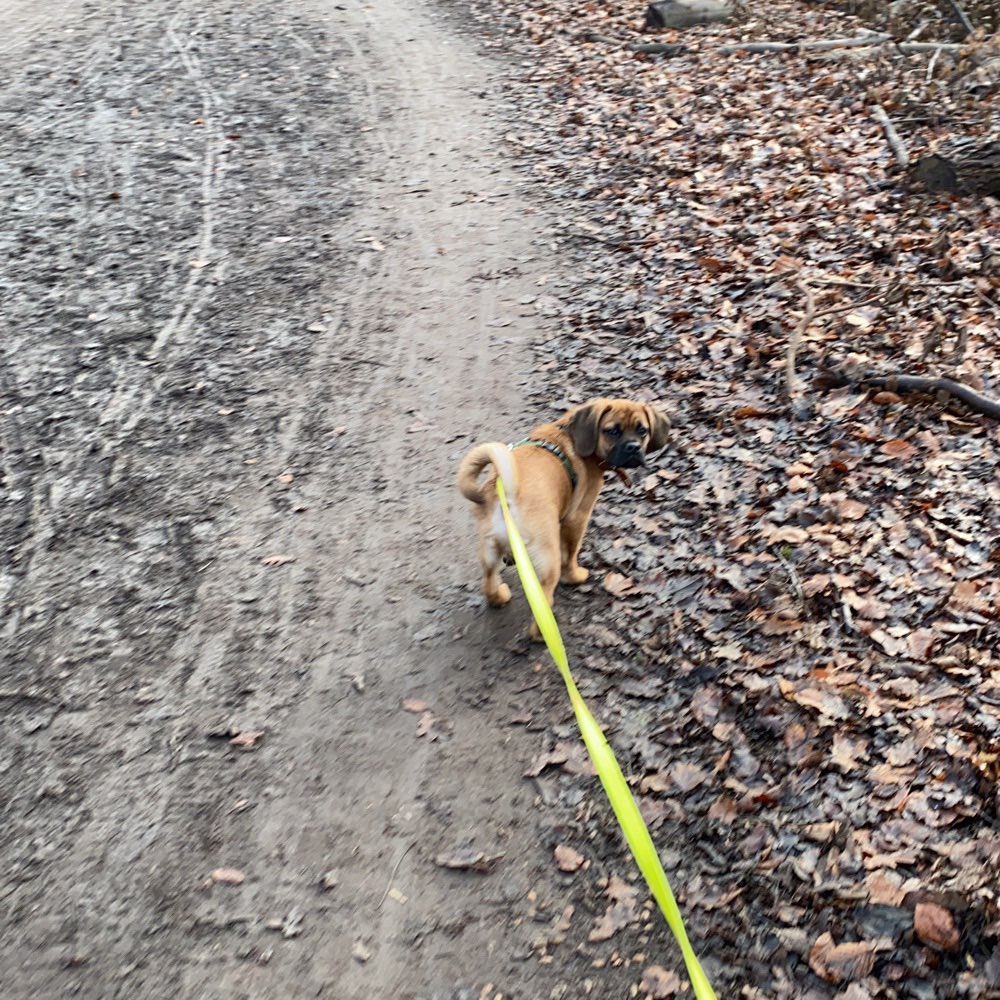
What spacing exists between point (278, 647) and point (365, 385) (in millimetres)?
3227

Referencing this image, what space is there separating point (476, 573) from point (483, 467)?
120 centimetres

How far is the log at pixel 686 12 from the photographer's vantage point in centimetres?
1584

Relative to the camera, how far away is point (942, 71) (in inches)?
505

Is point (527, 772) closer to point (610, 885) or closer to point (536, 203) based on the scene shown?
point (610, 885)

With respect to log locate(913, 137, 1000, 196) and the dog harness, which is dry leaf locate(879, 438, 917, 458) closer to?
the dog harness

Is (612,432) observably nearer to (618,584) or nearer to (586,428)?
(586,428)

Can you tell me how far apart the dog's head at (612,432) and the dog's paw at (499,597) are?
97 centimetres

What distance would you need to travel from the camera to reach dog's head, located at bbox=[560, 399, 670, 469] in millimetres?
5340

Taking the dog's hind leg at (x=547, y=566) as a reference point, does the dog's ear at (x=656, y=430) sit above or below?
above

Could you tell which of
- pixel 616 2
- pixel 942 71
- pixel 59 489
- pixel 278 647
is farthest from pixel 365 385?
pixel 616 2

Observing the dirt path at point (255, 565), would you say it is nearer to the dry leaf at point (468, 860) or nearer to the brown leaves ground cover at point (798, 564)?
the dry leaf at point (468, 860)

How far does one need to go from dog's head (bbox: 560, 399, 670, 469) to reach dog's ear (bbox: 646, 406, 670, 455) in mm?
40

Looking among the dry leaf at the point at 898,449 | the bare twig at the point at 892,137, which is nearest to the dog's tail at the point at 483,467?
the dry leaf at the point at 898,449

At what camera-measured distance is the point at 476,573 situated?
6074 millimetres
